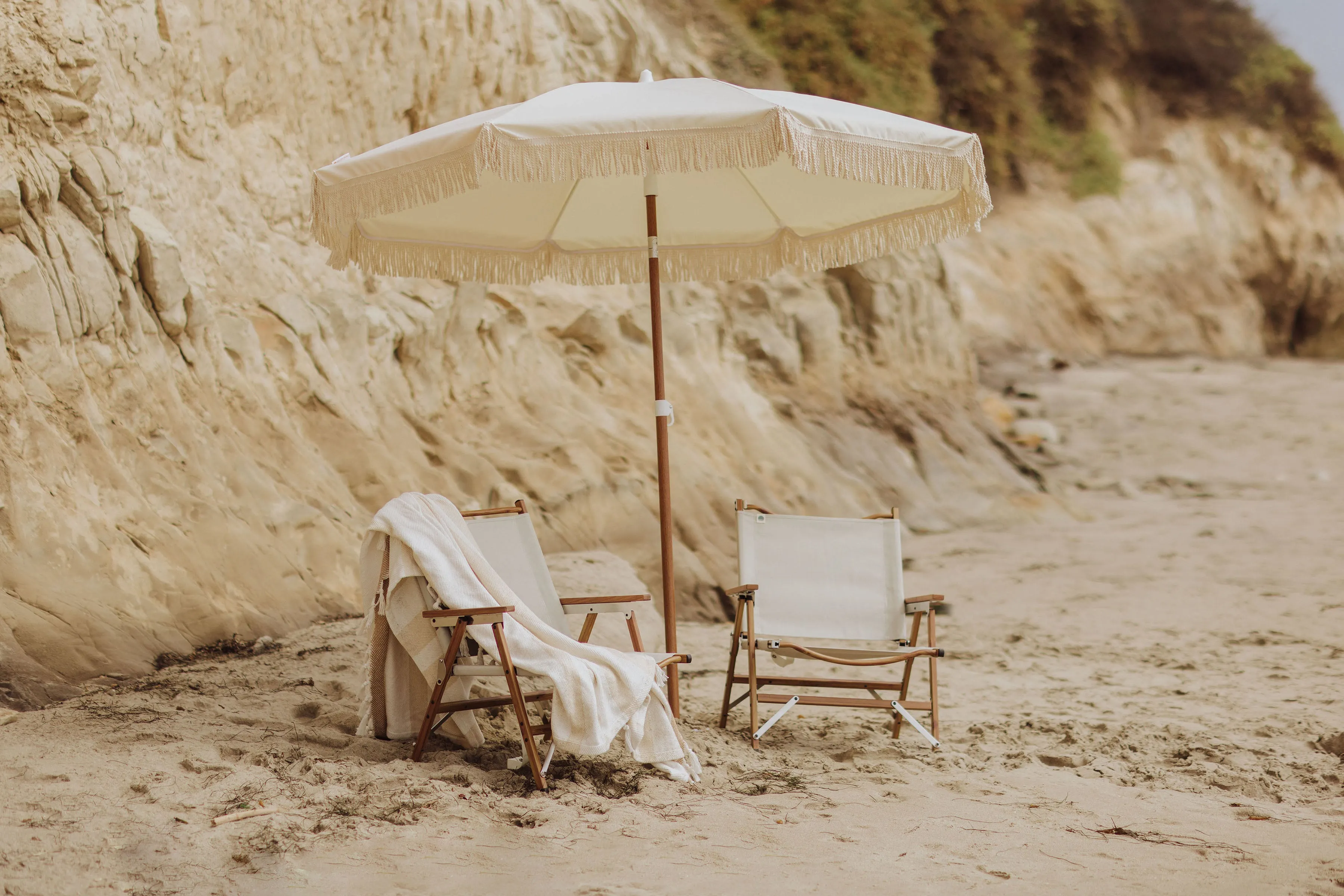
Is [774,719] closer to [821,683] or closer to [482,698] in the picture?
[821,683]

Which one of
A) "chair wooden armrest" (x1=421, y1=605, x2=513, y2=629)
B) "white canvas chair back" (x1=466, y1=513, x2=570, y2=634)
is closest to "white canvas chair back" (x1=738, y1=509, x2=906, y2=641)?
"white canvas chair back" (x1=466, y1=513, x2=570, y2=634)

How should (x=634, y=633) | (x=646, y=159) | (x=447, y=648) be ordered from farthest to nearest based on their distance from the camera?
(x=634, y=633), (x=447, y=648), (x=646, y=159)

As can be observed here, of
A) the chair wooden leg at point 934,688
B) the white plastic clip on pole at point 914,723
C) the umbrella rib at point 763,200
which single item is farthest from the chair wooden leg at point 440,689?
the umbrella rib at point 763,200

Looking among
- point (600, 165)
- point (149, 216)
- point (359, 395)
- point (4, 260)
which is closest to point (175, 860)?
point (600, 165)

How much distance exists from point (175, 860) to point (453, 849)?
2.15ft

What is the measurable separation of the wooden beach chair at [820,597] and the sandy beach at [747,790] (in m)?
0.22

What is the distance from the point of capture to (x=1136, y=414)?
14.7 metres

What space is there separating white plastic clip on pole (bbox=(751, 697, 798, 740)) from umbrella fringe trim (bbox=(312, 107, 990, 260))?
1884 millimetres

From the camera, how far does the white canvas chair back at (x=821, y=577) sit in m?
4.89

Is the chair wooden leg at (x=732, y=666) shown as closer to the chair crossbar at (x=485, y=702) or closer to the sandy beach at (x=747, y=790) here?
the sandy beach at (x=747, y=790)

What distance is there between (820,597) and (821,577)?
0.29ft

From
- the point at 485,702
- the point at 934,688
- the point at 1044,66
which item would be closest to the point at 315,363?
the point at 485,702

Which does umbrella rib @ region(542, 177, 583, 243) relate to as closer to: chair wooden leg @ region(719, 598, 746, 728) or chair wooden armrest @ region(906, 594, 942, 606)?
chair wooden leg @ region(719, 598, 746, 728)

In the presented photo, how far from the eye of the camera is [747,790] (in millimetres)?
3830
